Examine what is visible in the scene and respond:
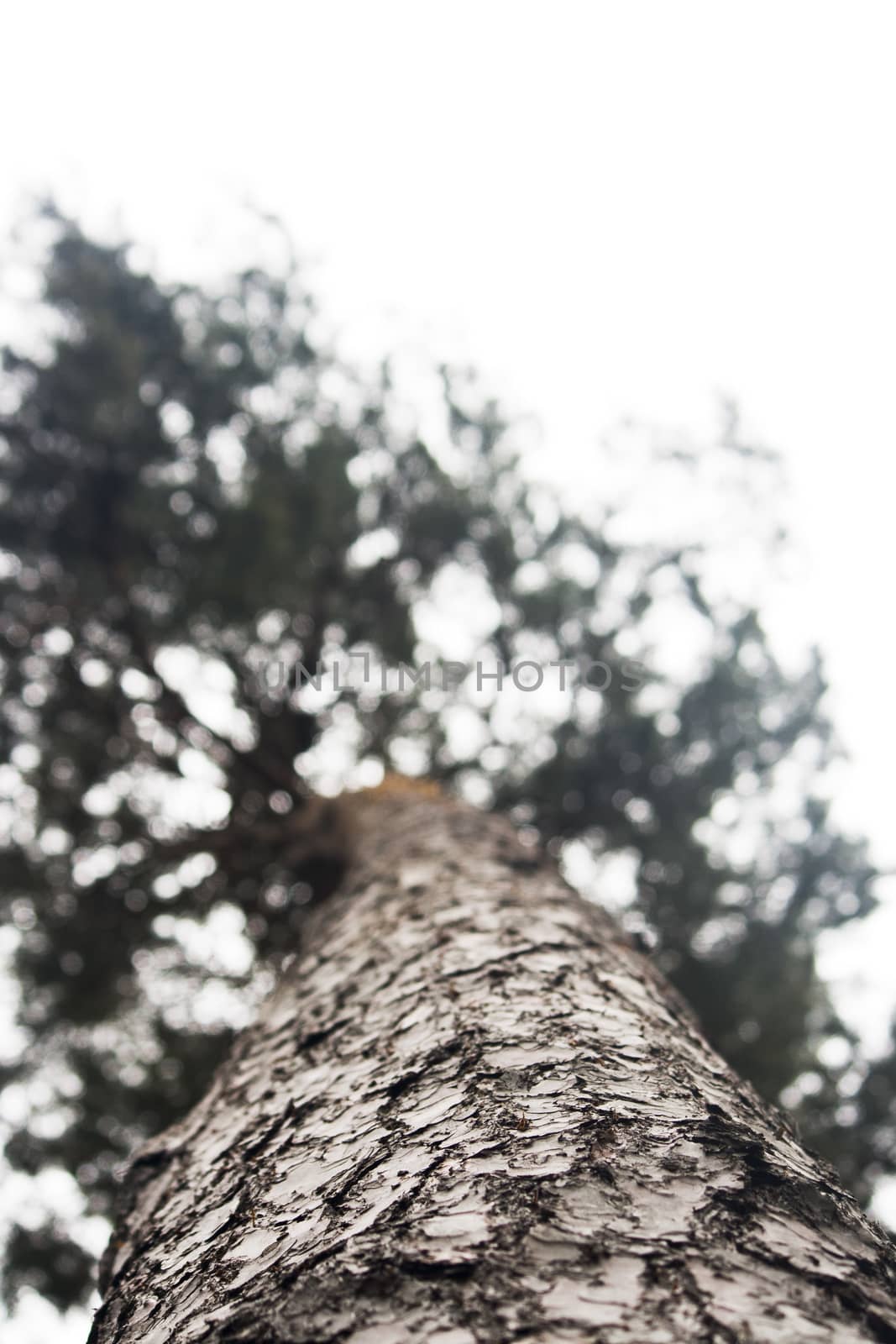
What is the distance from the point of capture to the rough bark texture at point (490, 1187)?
0.77 meters

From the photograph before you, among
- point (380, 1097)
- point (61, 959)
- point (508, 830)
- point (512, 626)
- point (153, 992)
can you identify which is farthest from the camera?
point (512, 626)

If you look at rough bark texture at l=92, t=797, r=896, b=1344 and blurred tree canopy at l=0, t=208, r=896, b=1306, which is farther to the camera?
blurred tree canopy at l=0, t=208, r=896, b=1306

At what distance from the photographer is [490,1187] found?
94 centimetres

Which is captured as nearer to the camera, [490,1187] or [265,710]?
[490,1187]

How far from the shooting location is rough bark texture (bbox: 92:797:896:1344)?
773mm

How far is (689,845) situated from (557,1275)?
552 cm

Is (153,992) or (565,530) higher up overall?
(565,530)

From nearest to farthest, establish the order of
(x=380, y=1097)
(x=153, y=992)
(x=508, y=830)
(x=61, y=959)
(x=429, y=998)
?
(x=380, y=1097)
(x=429, y=998)
(x=508, y=830)
(x=61, y=959)
(x=153, y=992)

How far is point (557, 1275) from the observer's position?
79 cm

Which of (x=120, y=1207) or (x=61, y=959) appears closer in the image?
(x=120, y=1207)

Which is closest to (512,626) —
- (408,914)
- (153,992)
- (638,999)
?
(153,992)

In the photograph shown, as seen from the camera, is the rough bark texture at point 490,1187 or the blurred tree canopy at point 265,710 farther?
the blurred tree canopy at point 265,710

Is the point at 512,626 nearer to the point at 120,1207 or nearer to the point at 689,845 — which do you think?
the point at 689,845

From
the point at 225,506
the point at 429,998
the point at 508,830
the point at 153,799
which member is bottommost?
the point at 429,998
